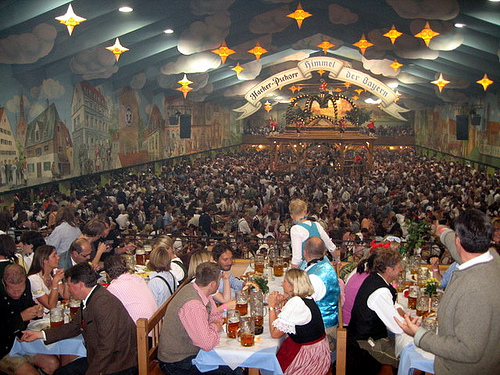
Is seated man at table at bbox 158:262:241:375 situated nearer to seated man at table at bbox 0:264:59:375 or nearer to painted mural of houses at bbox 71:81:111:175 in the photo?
seated man at table at bbox 0:264:59:375

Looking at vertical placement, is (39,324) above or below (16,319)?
below

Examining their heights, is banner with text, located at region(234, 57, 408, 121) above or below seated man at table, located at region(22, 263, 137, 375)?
above

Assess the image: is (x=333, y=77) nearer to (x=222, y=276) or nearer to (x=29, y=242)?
(x=29, y=242)

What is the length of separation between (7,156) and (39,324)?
31.3 feet

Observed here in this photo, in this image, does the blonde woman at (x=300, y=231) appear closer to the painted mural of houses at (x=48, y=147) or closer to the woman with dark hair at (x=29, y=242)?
the woman with dark hair at (x=29, y=242)

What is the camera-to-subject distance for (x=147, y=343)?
12.2 feet

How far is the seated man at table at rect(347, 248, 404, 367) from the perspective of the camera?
3.99m

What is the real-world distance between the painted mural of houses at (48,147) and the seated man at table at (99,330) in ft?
35.4

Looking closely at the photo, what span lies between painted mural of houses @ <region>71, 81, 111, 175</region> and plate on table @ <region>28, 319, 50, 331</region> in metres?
12.5

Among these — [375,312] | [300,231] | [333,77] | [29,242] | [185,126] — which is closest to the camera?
[375,312]

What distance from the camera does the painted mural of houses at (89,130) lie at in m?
16.2

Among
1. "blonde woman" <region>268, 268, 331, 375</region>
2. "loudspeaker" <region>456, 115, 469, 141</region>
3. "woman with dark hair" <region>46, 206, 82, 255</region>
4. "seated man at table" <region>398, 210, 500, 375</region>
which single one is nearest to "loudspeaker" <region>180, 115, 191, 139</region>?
"loudspeaker" <region>456, 115, 469, 141</region>

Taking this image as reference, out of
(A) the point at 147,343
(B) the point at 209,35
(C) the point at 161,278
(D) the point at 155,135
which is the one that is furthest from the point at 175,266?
(D) the point at 155,135

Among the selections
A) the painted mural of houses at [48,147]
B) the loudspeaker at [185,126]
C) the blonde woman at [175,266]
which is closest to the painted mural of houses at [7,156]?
the painted mural of houses at [48,147]
